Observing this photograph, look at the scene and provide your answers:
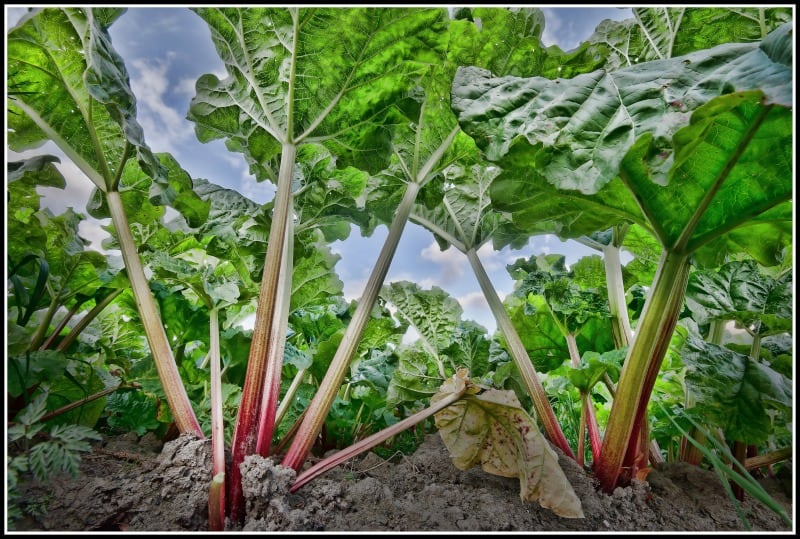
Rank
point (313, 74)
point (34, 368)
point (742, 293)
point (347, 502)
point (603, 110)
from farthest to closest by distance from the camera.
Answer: point (742, 293), point (313, 74), point (34, 368), point (347, 502), point (603, 110)

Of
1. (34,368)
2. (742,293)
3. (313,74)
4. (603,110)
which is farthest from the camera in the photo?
(742,293)

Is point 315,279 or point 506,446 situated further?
point 315,279

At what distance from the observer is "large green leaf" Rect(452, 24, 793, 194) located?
937 mm

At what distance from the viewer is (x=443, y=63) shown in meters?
1.64

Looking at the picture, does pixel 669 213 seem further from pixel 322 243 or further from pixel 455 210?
pixel 322 243

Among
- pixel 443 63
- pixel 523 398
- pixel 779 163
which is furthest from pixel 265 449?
pixel 779 163

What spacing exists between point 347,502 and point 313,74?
145cm

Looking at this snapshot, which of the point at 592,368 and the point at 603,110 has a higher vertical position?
the point at 603,110

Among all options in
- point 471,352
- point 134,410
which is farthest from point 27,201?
point 471,352

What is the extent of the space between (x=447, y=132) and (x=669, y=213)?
0.86 meters

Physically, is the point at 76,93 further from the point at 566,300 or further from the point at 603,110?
the point at 566,300

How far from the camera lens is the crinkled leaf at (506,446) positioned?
120 cm

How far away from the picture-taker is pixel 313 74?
5.27 ft

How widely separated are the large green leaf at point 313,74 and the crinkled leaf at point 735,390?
1.38 m
